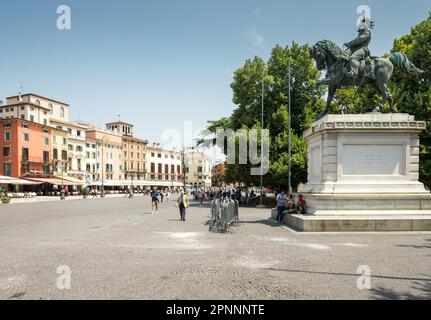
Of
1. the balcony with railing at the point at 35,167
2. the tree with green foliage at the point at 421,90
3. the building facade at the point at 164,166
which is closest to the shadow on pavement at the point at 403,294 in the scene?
the tree with green foliage at the point at 421,90

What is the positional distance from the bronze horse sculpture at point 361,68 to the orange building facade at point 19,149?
57.3 meters

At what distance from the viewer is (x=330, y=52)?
15.7 m

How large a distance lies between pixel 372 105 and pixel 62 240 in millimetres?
24783

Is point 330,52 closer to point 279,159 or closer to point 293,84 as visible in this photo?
point 279,159

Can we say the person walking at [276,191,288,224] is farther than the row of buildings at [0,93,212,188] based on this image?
No

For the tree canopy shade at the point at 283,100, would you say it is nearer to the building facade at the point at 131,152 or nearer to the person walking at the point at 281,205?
the person walking at the point at 281,205

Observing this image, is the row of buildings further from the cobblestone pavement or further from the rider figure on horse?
the rider figure on horse

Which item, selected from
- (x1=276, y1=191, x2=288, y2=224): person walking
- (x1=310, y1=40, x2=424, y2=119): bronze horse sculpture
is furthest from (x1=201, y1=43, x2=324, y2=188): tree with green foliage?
(x1=310, y1=40, x2=424, y2=119): bronze horse sculpture

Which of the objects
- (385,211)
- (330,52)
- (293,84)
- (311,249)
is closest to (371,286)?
(311,249)

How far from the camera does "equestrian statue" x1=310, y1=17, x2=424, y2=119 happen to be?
50.5 feet

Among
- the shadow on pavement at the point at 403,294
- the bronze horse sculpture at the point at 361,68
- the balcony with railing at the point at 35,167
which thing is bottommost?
the shadow on pavement at the point at 403,294

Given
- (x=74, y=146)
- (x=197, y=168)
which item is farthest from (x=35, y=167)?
(x=197, y=168)

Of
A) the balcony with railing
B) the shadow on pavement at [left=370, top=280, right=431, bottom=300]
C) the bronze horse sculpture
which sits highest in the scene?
the bronze horse sculpture

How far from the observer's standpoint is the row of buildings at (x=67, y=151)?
192ft
